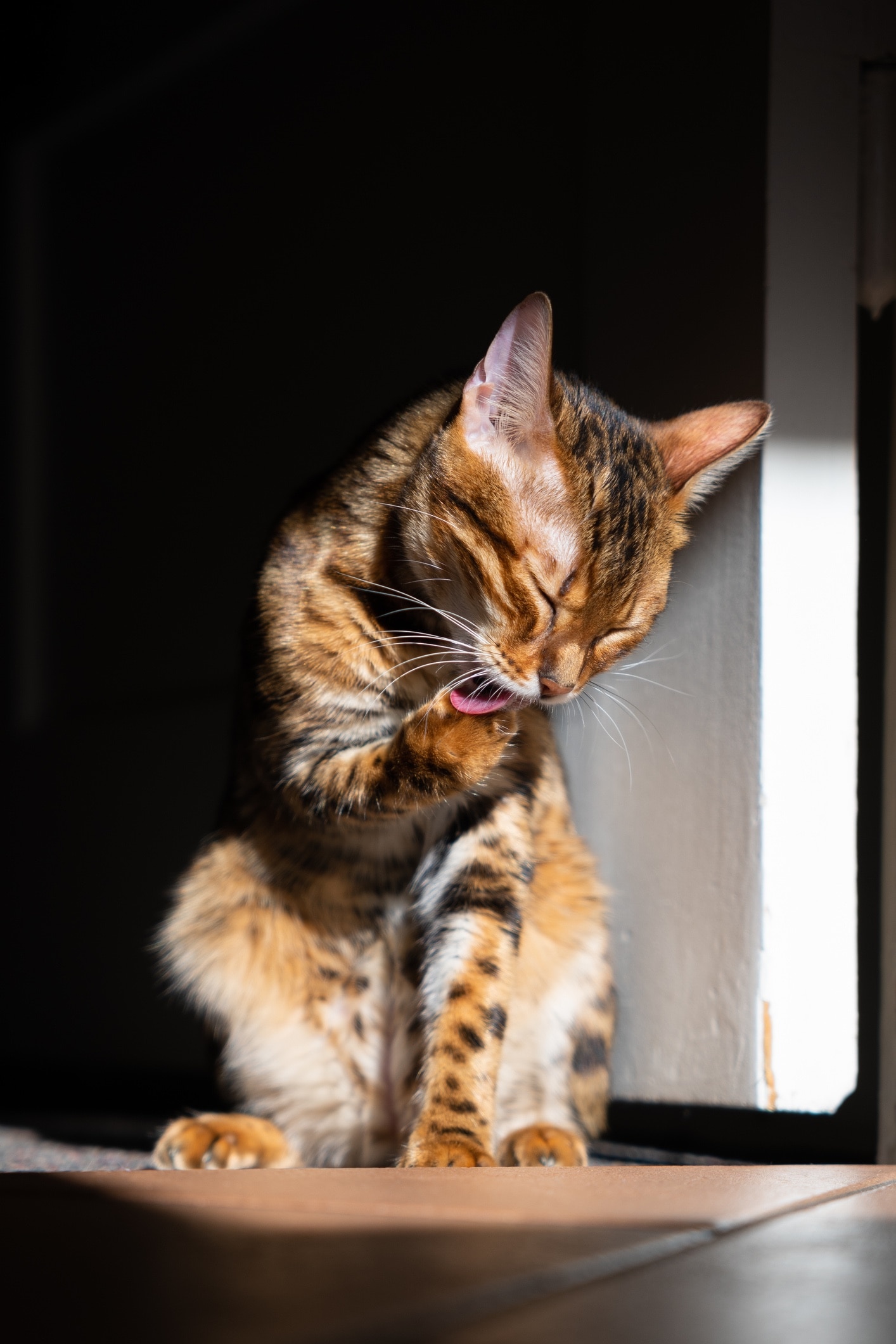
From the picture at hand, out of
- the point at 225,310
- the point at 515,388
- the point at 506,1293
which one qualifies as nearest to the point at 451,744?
the point at 515,388

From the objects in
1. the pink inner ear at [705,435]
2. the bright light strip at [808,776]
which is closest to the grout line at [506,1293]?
the bright light strip at [808,776]

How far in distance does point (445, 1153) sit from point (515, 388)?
94 centimetres

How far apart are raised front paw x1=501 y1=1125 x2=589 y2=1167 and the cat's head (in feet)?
2.04

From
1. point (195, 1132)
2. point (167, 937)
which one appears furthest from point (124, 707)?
point (195, 1132)

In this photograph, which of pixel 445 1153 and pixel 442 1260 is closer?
pixel 442 1260

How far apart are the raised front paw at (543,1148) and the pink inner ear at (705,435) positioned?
3.07ft

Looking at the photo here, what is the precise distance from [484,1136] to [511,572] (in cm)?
71

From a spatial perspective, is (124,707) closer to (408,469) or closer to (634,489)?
(408,469)

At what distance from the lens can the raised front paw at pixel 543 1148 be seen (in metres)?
1.58

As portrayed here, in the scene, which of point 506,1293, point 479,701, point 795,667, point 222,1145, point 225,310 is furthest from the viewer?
point 225,310

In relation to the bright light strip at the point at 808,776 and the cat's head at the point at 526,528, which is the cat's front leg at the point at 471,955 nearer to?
the cat's head at the point at 526,528

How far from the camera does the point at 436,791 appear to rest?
4.53 feet

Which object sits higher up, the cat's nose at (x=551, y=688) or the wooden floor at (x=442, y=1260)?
the cat's nose at (x=551, y=688)

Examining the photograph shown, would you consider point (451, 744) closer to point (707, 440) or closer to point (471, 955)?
point (471, 955)
